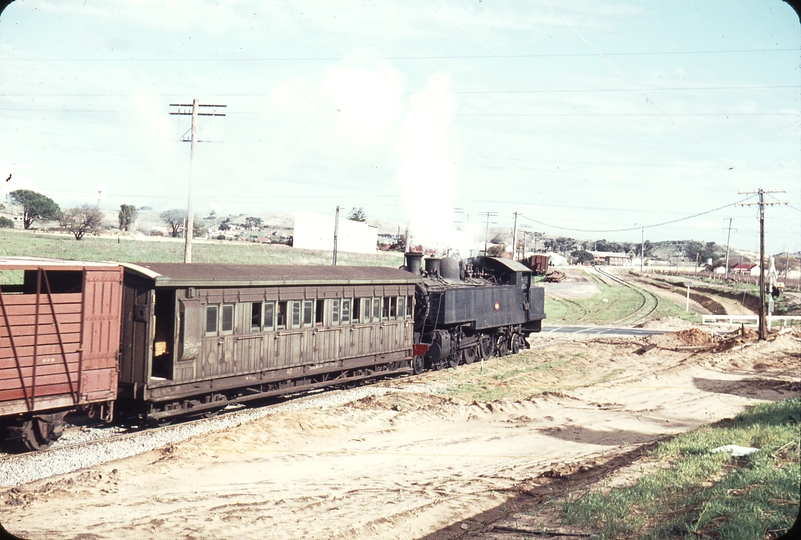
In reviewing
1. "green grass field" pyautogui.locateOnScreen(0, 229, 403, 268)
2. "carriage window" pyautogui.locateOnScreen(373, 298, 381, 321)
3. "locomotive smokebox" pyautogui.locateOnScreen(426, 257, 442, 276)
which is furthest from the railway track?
"carriage window" pyautogui.locateOnScreen(373, 298, 381, 321)

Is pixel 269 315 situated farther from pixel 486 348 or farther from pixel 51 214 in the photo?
pixel 51 214

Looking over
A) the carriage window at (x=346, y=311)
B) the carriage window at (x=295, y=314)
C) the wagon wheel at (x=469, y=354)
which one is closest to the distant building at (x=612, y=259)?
the wagon wheel at (x=469, y=354)

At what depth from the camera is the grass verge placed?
23.3ft

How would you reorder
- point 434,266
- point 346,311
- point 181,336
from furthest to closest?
point 434,266, point 346,311, point 181,336

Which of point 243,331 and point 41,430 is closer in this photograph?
point 41,430

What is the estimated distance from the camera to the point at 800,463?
9258mm

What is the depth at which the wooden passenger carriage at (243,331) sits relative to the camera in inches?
512

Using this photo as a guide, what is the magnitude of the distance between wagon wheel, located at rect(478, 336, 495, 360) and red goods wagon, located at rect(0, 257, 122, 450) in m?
16.1

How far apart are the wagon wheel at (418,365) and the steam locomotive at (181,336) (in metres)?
0.54

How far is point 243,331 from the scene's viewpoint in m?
15.0

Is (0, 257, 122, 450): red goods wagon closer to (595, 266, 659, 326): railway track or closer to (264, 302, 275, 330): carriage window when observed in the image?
(264, 302, 275, 330): carriage window

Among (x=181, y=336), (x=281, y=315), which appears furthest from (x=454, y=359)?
(x=181, y=336)

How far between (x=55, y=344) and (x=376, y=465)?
5739 mm

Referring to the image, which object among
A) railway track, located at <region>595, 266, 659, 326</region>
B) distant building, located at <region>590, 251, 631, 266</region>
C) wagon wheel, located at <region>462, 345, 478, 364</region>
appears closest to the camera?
wagon wheel, located at <region>462, 345, 478, 364</region>
